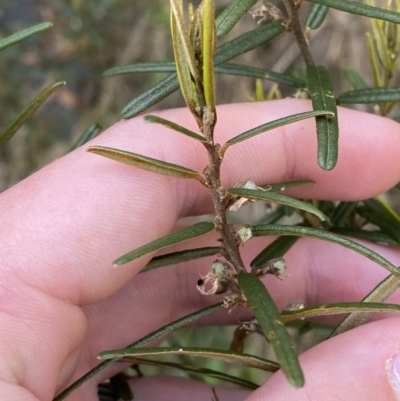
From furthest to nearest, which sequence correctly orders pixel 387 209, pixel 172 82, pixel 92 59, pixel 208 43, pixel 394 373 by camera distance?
pixel 92 59 < pixel 387 209 < pixel 172 82 < pixel 394 373 < pixel 208 43

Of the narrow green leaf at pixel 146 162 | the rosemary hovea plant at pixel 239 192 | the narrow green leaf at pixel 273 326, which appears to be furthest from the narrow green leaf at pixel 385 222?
the narrow green leaf at pixel 146 162

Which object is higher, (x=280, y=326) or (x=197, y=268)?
(x=280, y=326)

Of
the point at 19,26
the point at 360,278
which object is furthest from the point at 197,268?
the point at 19,26

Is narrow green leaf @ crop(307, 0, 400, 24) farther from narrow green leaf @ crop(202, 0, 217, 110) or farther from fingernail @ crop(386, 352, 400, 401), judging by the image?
fingernail @ crop(386, 352, 400, 401)

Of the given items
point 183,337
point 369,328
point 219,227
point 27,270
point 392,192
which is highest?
point 219,227

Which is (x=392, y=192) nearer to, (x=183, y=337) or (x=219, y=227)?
(x=183, y=337)

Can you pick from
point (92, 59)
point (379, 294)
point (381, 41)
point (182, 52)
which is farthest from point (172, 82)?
point (92, 59)

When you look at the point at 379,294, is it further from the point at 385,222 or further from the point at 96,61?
the point at 96,61
